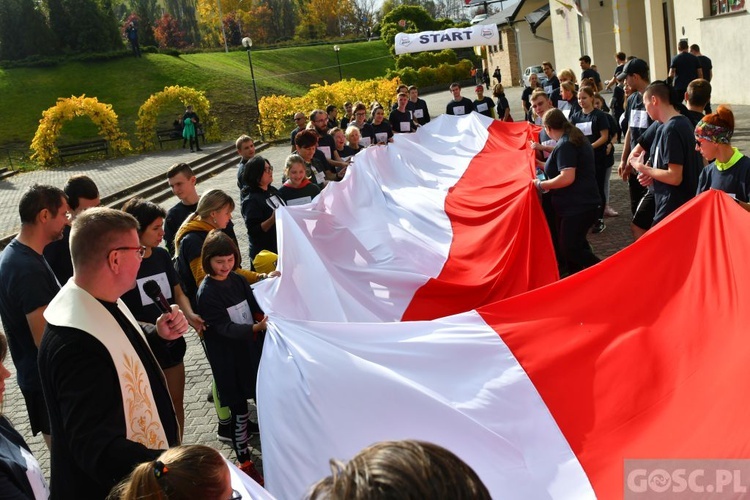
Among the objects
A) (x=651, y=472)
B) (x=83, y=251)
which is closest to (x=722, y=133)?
(x=651, y=472)

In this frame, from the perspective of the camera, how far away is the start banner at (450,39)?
103 feet

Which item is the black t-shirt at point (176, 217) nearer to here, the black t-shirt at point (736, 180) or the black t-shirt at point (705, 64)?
the black t-shirt at point (736, 180)

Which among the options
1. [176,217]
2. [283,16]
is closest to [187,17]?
[283,16]

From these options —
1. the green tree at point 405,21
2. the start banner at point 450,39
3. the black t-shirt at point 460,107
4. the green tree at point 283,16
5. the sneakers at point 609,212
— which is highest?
the green tree at point 283,16

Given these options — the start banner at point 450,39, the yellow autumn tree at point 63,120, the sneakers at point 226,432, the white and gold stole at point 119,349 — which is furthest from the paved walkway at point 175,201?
the start banner at point 450,39

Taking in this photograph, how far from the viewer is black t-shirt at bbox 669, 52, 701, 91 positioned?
15336 millimetres

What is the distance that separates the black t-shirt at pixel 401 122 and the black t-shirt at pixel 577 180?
6.92 meters

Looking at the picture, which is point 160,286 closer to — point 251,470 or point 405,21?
point 251,470

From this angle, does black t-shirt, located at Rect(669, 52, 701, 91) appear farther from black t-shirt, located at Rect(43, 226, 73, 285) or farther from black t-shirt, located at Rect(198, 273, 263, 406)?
black t-shirt, located at Rect(43, 226, 73, 285)

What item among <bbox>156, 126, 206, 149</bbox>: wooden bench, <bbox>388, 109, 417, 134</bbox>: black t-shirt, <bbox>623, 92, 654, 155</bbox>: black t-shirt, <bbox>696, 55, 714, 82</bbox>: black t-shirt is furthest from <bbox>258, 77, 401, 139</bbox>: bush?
<bbox>623, 92, 654, 155</bbox>: black t-shirt

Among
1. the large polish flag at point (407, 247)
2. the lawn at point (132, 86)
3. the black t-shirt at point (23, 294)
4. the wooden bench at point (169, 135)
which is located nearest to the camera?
the black t-shirt at point (23, 294)

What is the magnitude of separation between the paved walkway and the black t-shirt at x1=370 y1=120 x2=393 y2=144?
2.95 meters

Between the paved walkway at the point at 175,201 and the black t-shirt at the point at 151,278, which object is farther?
the paved walkway at the point at 175,201

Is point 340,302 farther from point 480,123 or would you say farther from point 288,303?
point 480,123
